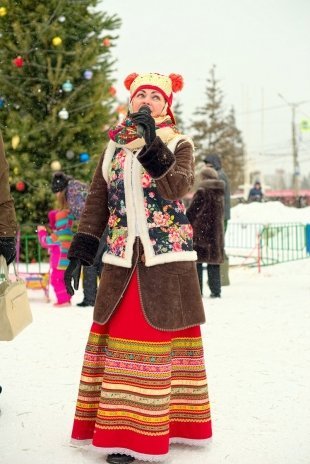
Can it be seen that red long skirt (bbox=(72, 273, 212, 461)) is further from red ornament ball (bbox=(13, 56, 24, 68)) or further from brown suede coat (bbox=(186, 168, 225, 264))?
red ornament ball (bbox=(13, 56, 24, 68))

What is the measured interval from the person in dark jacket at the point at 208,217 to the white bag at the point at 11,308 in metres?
5.45

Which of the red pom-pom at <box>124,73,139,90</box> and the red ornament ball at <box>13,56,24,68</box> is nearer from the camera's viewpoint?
the red pom-pom at <box>124,73,139,90</box>

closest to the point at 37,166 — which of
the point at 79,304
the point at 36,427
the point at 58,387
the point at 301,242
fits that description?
the point at 79,304

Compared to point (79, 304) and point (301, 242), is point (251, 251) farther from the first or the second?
point (79, 304)

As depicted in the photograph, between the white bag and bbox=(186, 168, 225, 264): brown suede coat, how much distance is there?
5.48 metres

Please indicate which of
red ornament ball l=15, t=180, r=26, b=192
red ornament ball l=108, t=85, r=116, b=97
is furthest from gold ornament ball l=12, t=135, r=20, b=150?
red ornament ball l=108, t=85, r=116, b=97

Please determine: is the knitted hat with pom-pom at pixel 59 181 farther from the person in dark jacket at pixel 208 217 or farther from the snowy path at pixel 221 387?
the person in dark jacket at pixel 208 217

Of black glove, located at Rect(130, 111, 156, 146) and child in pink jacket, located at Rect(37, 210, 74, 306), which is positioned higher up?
black glove, located at Rect(130, 111, 156, 146)

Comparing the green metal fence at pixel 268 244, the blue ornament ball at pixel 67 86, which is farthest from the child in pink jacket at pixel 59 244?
the green metal fence at pixel 268 244

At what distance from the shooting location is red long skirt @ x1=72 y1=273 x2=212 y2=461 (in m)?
3.22

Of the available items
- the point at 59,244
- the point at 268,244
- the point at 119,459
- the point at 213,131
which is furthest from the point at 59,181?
the point at 213,131

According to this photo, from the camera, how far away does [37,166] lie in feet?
44.5

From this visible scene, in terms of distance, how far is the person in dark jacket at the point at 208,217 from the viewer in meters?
9.12

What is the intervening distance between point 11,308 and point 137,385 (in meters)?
0.88
